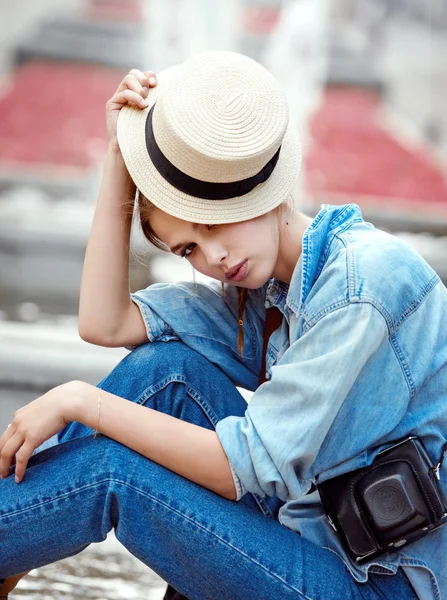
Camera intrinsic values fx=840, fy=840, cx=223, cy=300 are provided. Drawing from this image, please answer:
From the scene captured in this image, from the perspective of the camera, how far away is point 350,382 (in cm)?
119

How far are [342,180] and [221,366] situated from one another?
4698mm

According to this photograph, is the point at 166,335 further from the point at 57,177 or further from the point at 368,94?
the point at 368,94

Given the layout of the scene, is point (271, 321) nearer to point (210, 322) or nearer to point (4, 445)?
point (210, 322)

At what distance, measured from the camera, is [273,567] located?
1246 mm

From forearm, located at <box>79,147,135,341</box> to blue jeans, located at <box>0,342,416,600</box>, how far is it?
0.31m

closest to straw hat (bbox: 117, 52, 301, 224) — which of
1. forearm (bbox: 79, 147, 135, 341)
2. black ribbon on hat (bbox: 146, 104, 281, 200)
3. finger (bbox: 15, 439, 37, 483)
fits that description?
black ribbon on hat (bbox: 146, 104, 281, 200)

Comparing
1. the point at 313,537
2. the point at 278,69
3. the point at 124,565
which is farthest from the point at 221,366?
the point at 278,69

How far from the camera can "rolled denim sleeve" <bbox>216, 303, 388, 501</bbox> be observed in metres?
1.18

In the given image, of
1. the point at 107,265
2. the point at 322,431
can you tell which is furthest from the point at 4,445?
the point at 322,431

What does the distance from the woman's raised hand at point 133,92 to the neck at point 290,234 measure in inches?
11.9

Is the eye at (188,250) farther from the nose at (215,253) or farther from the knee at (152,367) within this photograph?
the knee at (152,367)

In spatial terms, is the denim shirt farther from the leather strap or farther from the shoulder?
the leather strap

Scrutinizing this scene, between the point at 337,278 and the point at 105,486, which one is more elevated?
the point at 337,278

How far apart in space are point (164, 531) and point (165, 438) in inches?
5.4
